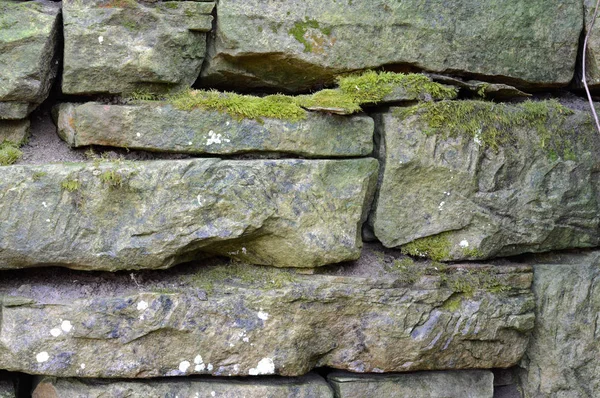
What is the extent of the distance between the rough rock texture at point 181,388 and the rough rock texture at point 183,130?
3.84 ft

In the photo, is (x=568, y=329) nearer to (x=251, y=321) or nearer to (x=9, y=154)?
(x=251, y=321)

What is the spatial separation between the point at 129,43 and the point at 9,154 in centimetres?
81

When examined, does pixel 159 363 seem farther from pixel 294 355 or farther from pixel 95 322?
pixel 294 355

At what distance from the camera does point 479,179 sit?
3.20 m

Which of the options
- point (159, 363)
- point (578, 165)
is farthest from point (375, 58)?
point (159, 363)

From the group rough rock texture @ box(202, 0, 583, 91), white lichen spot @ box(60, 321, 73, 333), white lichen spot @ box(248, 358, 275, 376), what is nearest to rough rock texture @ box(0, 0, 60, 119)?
rough rock texture @ box(202, 0, 583, 91)

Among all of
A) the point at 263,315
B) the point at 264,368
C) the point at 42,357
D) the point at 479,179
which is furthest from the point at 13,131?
the point at 479,179

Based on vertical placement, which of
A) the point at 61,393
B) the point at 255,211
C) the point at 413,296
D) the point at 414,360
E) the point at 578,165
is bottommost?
the point at 61,393

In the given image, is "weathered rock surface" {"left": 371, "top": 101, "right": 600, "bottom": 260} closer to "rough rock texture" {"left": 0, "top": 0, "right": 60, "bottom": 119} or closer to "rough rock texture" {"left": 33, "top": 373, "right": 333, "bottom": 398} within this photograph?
"rough rock texture" {"left": 33, "top": 373, "right": 333, "bottom": 398}

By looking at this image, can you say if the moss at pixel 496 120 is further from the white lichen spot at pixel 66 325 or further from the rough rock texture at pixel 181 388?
the white lichen spot at pixel 66 325

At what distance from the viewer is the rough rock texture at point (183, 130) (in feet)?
9.78

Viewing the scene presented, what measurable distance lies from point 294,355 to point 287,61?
1537 millimetres

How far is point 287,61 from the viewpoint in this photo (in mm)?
3191

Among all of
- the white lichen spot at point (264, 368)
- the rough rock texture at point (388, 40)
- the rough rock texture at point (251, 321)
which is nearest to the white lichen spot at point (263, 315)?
the rough rock texture at point (251, 321)
